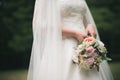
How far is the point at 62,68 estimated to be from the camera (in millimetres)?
6191

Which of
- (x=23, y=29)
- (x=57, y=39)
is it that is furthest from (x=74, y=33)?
(x=23, y=29)

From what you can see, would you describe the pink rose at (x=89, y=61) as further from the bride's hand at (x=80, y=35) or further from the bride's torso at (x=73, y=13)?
the bride's torso at (x=73, y=13)

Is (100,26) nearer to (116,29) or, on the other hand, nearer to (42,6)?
(116,29)

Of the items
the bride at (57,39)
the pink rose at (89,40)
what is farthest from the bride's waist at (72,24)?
the pink rose at (89,40)

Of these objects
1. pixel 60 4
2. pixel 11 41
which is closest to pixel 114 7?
pixel 11 41

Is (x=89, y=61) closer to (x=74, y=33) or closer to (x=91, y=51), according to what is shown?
(x=91, y=51)

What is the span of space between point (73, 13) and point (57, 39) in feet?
1.16

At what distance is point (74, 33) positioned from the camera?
627cm

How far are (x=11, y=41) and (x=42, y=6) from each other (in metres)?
16.6

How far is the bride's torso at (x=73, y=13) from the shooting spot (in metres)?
6.25

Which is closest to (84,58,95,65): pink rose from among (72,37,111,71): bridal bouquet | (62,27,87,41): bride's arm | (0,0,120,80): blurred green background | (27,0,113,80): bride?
(72,37,111,71): bridal bouquet

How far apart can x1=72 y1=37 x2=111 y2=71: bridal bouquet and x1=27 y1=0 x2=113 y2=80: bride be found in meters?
0.12

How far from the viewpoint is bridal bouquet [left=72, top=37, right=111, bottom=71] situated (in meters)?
6.05

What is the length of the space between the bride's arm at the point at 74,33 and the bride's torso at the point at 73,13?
7 centimetres
